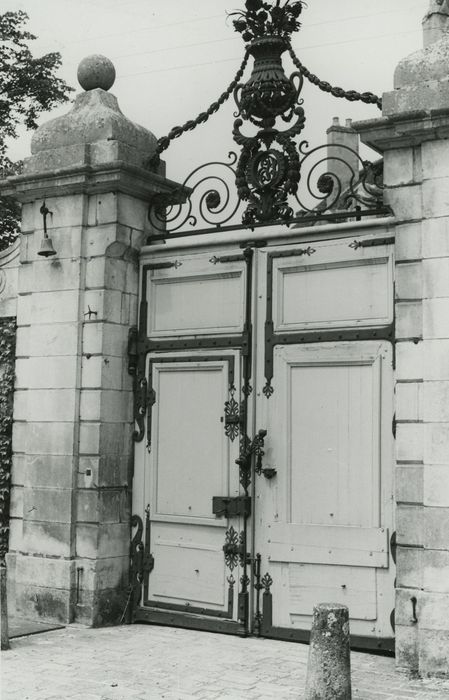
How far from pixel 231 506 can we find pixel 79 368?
1.91 metres

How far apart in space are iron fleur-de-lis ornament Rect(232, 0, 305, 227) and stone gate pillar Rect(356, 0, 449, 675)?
1.12 metres

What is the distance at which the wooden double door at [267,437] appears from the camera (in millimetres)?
7117

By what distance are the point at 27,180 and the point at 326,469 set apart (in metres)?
3.94

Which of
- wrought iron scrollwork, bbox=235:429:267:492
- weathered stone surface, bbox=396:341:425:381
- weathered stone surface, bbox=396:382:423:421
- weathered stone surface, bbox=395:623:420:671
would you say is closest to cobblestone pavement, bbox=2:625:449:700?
weathered stone surface, bbox=395:623:420:671

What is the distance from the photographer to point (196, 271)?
816 cm

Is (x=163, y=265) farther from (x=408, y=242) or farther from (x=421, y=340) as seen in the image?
(x=421, y=340)

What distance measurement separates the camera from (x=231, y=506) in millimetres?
7629

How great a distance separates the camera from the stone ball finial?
8.76 metres

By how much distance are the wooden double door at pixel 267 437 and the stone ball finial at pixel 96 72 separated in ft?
6.14

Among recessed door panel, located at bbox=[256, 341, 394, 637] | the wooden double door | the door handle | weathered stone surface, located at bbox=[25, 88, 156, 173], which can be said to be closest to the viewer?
recessed door panel, located at bbox=[256, 341, 394, 637]

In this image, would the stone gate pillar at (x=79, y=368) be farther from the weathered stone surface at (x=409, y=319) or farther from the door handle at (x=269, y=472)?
the weathered stone surface at (x=409, y=319)

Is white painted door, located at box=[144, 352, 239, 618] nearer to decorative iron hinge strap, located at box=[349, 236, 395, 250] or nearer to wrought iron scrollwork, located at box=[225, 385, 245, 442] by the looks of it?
wrought iron scrollwork, located at box=[225, 385, 245, 442]

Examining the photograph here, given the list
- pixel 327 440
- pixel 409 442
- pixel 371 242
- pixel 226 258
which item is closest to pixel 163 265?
pixel 226 258

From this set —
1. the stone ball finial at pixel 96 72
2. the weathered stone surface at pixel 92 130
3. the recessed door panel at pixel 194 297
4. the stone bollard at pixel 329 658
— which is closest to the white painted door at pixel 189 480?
the recessed door panel at pixel 194 297
